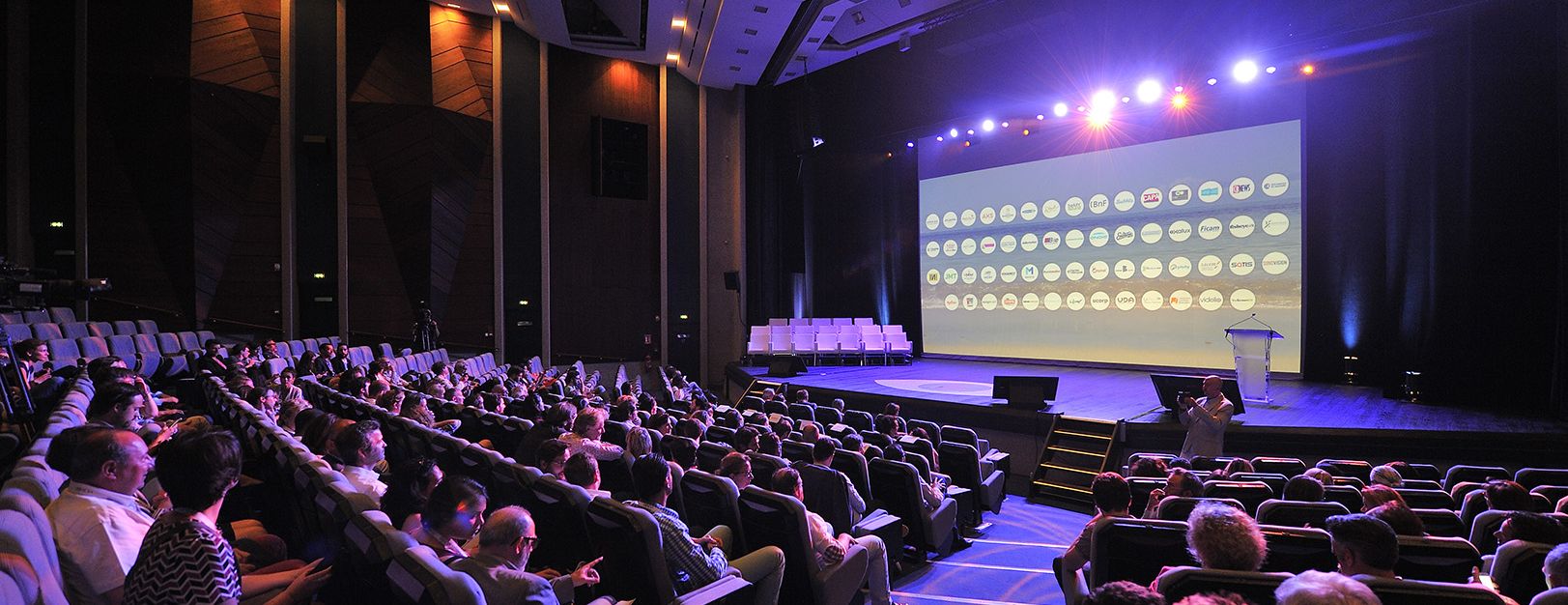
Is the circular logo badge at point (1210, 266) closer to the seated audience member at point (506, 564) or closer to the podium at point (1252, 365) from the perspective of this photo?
the podium at point (1252, 365)

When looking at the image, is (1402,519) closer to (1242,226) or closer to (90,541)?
(90,541)

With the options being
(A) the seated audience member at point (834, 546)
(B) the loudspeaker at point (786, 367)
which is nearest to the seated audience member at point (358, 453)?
(A) the seated audience member at point (834, 546)

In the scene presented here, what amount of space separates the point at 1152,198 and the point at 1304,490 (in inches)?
380

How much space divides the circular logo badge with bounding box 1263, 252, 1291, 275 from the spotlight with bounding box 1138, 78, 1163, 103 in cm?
286

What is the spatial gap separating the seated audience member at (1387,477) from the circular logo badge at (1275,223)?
25.5 feet

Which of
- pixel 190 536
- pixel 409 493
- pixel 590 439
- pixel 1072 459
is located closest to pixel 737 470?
pixel 590 439

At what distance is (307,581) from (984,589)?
343cm

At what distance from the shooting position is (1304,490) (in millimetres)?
3785

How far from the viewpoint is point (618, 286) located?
56.4ft

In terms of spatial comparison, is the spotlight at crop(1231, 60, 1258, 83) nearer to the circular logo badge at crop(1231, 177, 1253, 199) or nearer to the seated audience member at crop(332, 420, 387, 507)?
the circular logo badge at crop(1231, 177, 1253, 199)

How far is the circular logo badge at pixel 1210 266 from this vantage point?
38.2ft

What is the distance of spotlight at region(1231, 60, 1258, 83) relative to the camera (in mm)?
9789

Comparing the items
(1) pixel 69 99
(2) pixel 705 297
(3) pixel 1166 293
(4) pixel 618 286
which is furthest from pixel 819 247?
(1) pixel 69 99

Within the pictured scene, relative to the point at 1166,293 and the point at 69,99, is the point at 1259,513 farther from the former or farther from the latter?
the point at 69,99
